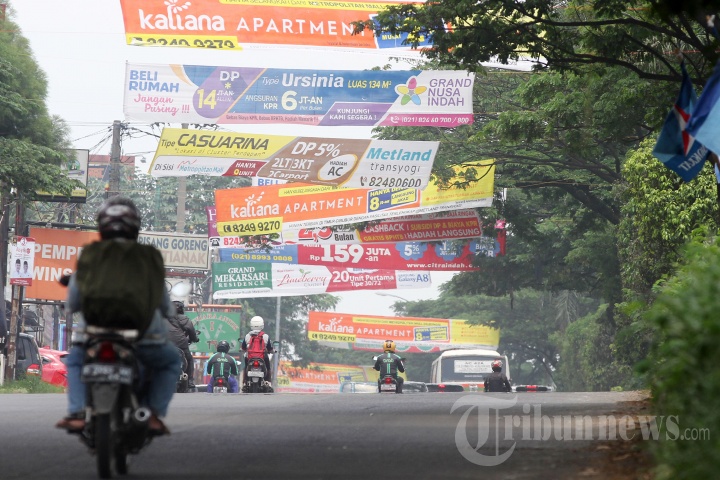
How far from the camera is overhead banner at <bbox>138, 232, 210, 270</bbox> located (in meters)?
53.2

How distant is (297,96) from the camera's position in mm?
29250

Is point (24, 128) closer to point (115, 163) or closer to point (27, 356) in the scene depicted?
point (27, 356)

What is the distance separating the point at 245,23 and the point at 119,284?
22.4 meters

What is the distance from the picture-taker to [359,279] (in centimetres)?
4509

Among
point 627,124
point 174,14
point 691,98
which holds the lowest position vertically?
point 691,98

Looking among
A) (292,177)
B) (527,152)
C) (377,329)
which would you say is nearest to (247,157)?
(292,177)

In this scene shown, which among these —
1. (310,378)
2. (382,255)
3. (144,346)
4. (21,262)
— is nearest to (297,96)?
(21,262)

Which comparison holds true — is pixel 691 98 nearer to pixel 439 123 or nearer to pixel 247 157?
pixel 439 123

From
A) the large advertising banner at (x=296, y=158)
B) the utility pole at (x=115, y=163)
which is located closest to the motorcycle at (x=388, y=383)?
the large advertising banner at (x=296, y=158)

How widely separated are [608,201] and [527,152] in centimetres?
247

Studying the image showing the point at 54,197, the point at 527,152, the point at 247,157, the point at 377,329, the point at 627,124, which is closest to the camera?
the point at 627,124

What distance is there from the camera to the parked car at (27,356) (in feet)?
105

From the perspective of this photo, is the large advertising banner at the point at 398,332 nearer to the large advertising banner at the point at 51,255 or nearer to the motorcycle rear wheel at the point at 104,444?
the large advertising banner at the point at 51,255

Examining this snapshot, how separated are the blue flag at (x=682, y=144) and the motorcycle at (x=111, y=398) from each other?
698 centimetres
